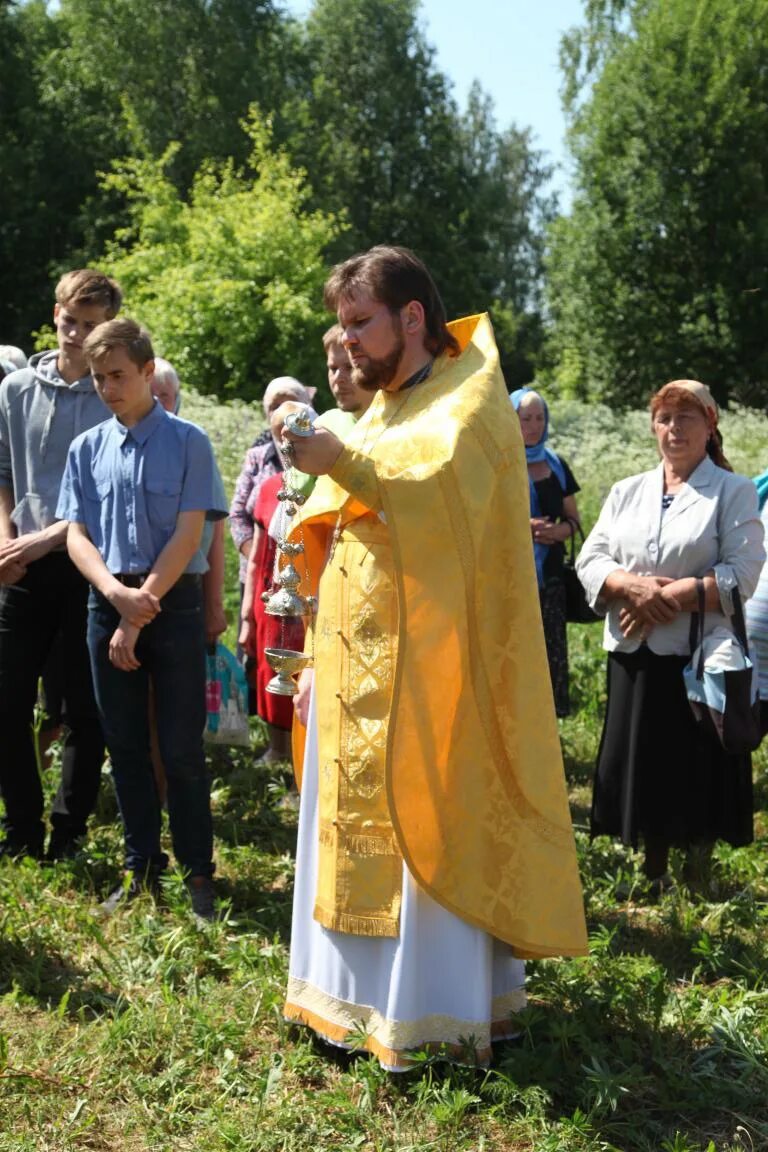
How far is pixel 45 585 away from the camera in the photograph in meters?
5.15

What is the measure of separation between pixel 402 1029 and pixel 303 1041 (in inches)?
17.7

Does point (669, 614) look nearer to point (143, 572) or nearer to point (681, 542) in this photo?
point (681, 542)

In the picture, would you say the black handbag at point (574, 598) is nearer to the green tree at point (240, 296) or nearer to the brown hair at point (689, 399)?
the brown hair at point (689, 399)

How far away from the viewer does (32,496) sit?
5.23 m

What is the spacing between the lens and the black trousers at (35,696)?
5137 mm

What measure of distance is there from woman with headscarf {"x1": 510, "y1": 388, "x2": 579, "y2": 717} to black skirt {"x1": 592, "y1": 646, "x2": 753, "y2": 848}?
1.56 metres

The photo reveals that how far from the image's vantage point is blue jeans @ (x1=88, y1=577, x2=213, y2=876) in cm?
471

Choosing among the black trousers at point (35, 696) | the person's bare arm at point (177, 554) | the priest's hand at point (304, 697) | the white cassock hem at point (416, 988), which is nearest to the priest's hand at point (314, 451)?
the priest's hand at point (304, 697)

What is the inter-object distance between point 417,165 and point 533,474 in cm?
3828

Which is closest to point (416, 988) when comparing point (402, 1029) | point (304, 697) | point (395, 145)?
point (402, 1029)

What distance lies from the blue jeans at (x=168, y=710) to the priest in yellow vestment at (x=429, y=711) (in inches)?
44.7

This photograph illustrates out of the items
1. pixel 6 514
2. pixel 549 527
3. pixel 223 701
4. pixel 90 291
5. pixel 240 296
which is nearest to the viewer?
pixel 90 291

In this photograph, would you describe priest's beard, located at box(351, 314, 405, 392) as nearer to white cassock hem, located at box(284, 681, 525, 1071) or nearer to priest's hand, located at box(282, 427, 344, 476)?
priest's hand, located at box(282, 427, 344, 476)

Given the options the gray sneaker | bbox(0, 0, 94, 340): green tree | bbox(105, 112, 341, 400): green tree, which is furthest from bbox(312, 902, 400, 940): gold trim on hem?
bbox(0, 0, 94, 340): green tree
